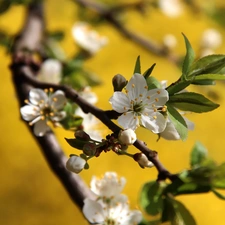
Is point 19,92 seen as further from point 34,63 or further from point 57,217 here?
point 57,217

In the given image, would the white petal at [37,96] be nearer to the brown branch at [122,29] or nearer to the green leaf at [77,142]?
the green leaf at [77,142]

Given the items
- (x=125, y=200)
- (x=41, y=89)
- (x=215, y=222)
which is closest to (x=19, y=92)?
(x=41, y=89)

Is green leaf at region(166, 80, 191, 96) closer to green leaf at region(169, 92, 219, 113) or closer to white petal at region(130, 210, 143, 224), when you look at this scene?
green leaf at region(169, 92, 219, 113)

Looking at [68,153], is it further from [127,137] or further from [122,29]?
[127,137]

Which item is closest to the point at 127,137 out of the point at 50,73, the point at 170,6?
the point at 50,73

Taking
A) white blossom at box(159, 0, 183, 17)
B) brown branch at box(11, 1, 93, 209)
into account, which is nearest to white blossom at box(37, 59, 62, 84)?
brown branch at box(11, 1, 93, 209)
